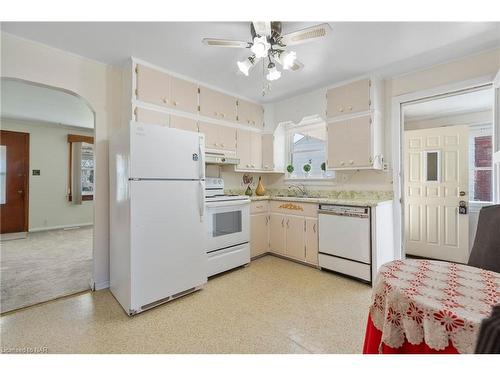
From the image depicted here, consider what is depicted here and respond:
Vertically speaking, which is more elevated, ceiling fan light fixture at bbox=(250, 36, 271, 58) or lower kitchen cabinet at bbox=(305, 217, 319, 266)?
ceiling fan light fixture at bbox=(250, 36, 271, 58)

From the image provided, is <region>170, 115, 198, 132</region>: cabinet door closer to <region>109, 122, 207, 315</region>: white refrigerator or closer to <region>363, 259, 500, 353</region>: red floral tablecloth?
<region>109, 122, 207, 315</region>: white refrigerator

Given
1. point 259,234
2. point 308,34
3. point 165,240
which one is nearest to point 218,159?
point 259,234

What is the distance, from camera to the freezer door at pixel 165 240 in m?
2.04

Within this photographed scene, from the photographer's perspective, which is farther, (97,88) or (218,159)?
(218,159)

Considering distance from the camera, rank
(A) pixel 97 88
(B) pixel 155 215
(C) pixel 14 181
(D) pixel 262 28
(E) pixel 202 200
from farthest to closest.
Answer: (C) pixel 14 181, (A) pixel 97 88, (E) pixel 202 200, (B) pixel 155 215, (D) pixel 262 28

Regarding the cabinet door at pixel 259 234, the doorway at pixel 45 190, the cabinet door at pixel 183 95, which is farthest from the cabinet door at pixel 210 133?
the doorway at pixel 45 190

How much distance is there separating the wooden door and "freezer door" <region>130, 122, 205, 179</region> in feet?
16.1

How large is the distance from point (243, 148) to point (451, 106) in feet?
9.82

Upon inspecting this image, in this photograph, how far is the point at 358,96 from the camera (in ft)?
9.74

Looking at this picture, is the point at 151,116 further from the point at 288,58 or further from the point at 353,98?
the point at 353,98

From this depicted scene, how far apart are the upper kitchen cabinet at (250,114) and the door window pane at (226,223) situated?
146 cm

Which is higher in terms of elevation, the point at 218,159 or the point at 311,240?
the point at 218,159

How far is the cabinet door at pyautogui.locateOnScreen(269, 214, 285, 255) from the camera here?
136 inches

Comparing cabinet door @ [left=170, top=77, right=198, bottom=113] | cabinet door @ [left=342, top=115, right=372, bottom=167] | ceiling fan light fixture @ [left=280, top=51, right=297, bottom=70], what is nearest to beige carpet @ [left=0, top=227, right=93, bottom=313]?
cabinet door @ [left=170, top=77, right=198, bottom=113]
